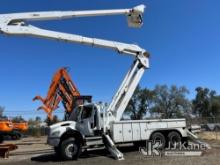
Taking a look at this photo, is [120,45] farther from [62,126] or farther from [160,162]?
[160,162]

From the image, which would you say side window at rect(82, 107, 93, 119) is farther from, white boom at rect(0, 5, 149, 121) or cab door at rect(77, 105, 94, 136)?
white boom at rect(0, 5, 149, 121)

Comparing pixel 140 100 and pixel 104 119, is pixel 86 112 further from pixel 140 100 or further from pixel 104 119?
pixel 140 100

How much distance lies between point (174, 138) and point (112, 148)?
13.9ft

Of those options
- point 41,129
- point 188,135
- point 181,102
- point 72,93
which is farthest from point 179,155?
point 181,102

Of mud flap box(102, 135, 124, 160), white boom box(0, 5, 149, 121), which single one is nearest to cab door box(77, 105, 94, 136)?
mud flap box(102, 135, 124, 160)

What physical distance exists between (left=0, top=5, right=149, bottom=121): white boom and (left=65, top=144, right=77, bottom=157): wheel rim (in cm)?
286

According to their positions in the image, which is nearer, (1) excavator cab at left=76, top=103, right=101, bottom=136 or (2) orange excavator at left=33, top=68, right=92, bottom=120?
(1) excavator cab at left=76, top=103, right=101, bottom=136

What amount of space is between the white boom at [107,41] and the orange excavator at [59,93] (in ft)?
39.8

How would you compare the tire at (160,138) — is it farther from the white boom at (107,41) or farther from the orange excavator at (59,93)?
the orange excavator at (59,93)

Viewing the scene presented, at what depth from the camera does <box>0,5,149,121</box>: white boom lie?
14.9 metres

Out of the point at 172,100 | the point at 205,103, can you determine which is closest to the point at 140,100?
the point at 172,100

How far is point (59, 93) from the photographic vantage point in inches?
1235

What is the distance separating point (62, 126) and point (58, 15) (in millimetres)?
5436

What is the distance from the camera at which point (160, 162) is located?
13.9 m
